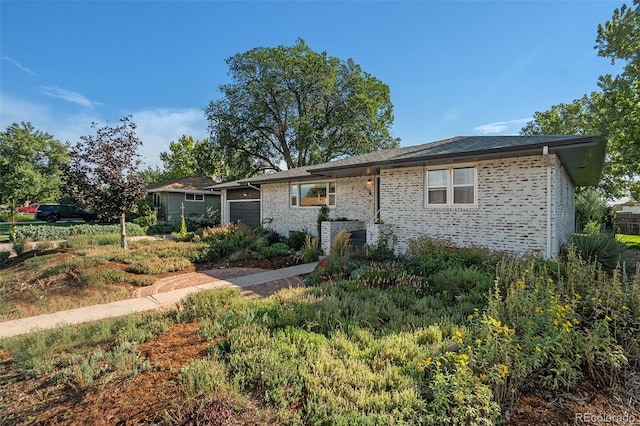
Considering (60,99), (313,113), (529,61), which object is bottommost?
(60,99)

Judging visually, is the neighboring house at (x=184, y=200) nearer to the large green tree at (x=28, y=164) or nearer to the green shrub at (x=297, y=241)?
the large green tree at (x=28, y=164)

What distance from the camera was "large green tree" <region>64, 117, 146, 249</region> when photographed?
10.3 meters

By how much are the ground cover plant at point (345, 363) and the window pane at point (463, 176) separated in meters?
4.68

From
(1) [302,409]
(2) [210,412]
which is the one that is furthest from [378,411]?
(2) [210,412]

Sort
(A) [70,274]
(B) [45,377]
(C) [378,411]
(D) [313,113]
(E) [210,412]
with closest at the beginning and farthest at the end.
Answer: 1. (E) [210,412]
2. (C) [378,411]
3. (B) [45,377]
4. (A) [70,274]
5. (D) [313,113]

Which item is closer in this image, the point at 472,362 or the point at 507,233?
the point at 472,362

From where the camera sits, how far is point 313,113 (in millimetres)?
25234

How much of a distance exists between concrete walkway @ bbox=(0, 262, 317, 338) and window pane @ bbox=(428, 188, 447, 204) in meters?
4.31

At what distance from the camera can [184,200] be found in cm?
2359

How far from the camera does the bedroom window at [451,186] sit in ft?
27.9

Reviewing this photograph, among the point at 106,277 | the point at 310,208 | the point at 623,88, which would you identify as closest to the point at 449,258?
the point at 310,208

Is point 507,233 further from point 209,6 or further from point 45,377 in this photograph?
point 209,6

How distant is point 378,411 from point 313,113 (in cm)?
2506

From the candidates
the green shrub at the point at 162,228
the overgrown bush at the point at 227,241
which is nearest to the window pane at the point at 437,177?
the overgrown bush at the point at 227,241
